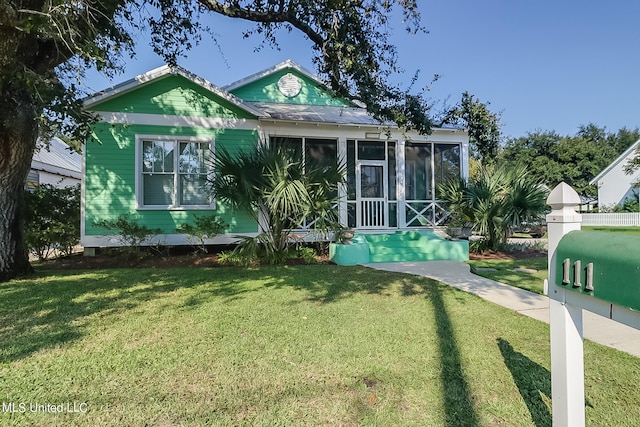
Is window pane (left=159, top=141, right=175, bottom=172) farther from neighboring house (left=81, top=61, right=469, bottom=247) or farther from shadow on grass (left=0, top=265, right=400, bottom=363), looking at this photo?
shadow on grass (left=0, top=265, right=400, bottom=363)

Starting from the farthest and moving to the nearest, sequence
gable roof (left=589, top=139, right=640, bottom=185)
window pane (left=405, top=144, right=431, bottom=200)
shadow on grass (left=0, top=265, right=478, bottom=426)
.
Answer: gable roof (left=589, top=139, right=640, bottom=185)
window pane (left=405, top=144, right=431, bottom=200)
shadow on grass (left=0, top=265, right=478, bottom=426)

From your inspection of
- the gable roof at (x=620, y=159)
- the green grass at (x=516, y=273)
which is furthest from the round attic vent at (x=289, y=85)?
the gable roof at (x=620, y=159)

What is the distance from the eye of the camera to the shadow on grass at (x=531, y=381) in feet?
7.44

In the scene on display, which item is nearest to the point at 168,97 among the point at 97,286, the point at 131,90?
the point at 131,90

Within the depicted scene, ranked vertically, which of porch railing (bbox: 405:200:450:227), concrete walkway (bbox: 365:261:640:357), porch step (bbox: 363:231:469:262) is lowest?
concrete walkway (bbox: 365:261:640:357)

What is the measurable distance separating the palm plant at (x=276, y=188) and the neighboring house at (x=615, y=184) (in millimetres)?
36441

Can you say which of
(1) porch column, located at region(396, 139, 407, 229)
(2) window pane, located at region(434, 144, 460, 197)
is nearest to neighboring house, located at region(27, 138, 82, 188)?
(1) porch column, located at region(396, 139, 407, 229)

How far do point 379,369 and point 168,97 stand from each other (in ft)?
31.5

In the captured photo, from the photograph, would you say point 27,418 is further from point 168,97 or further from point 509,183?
point 509,183

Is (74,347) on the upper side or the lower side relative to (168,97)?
lower

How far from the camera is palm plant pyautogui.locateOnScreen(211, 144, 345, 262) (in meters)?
7.60

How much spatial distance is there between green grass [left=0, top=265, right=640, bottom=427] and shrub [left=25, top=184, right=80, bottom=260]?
13.7 ft

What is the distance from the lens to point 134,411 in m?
2.22

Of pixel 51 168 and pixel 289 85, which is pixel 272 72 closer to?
pixel 289 85
